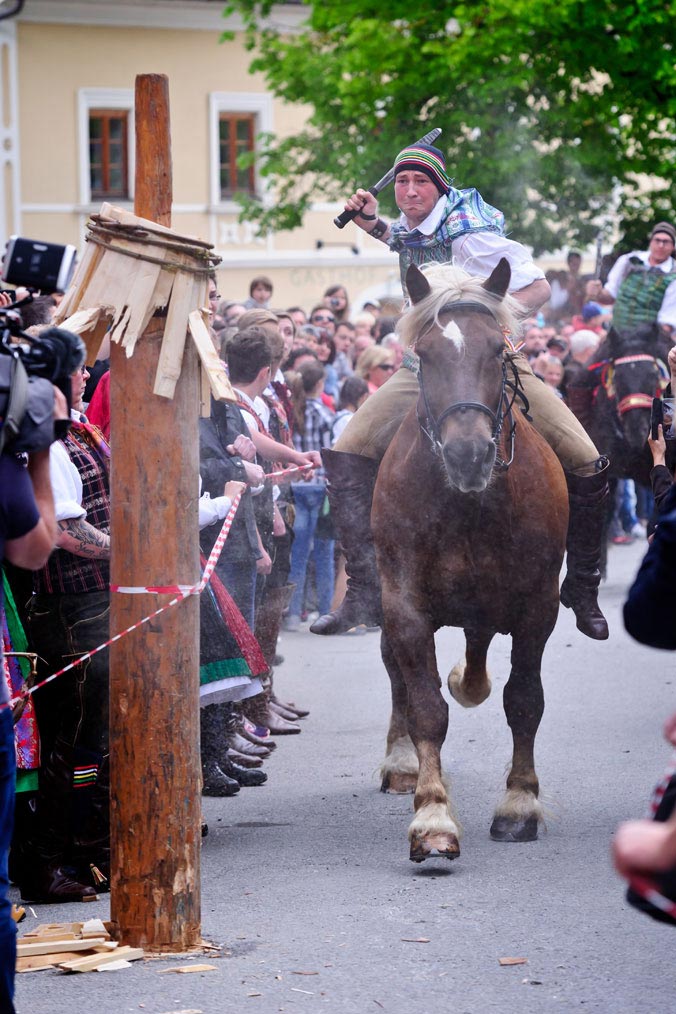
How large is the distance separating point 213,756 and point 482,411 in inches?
101

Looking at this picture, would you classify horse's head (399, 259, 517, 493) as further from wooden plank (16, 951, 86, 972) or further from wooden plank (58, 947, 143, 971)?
wooden plank (16, 951, 86, 972)

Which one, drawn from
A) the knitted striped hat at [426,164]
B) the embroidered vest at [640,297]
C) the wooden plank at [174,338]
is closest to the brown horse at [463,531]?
the knitted striped hat at [426,164]

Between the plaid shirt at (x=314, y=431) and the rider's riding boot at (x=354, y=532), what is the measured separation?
4849 millimetres

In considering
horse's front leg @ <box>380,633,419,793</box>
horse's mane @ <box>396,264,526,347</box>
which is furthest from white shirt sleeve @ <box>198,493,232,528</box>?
horse's front leg @ <box>380,633,419,793</box>

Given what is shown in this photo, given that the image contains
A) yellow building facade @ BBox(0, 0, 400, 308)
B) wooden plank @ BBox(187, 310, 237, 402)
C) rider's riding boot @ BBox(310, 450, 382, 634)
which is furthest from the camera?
yellow building facade @ BBox(0, 0, 400, 308)

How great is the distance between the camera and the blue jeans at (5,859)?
12.7ft

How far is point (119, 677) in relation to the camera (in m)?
5.28

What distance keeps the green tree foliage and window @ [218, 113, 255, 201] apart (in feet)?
28.3

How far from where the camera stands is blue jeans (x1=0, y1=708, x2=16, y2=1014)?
3.88 metres

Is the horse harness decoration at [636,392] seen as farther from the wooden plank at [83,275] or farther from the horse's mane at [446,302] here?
the wooden plank at [83,275]

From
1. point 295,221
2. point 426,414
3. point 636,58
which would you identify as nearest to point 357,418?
point 426,414

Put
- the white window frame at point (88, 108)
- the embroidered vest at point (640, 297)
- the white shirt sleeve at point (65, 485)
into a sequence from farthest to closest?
1. the white window frame at point (88, 108)
2. the embroidered vest at point (640, 297)
3. the white shirt sleeve at point (65, 485)

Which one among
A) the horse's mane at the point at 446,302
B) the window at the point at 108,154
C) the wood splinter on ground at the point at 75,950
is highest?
the window at the point at 108,154

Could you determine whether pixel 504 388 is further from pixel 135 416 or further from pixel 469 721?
pixel 469 721
